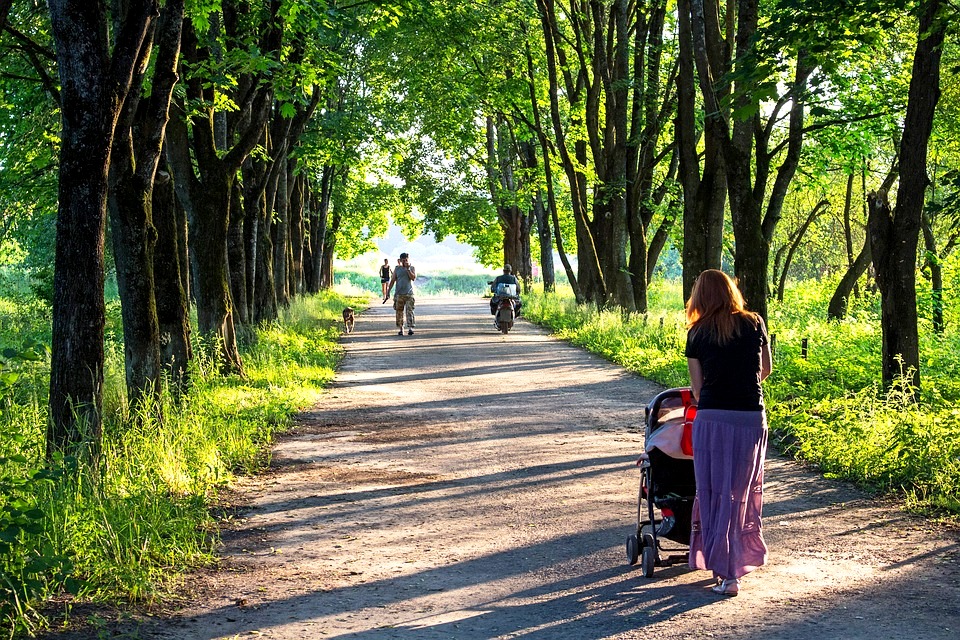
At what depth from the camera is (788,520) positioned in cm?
784

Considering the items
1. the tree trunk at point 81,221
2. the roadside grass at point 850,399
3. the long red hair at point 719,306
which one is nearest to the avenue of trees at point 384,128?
the tree trunk at point 81,221

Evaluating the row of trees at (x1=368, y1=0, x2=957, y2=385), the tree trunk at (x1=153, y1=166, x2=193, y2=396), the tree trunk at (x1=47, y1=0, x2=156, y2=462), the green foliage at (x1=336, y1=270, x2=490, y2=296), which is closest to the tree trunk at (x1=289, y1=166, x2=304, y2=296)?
the row of trees at (x1=368, y1=0, x2=957, y2=385)

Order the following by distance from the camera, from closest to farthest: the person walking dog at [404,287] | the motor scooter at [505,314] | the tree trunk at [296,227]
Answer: the person walking dog at [404,287]
the motor scooter at [505,314]
the tree trunk at [296,227]

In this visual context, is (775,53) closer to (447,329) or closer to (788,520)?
(788,520)

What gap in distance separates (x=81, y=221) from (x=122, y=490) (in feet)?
6.29

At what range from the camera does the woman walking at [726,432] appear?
6062mm

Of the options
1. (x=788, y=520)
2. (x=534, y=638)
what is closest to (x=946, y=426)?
(x=788, y=520)

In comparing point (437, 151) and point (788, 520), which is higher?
point (437, 151)

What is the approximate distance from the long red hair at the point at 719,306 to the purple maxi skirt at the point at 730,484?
466 mm

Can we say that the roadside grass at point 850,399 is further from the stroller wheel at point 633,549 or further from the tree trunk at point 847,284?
the stroller wheel at point 633,549

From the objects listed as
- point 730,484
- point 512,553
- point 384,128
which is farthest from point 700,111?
point 730,484

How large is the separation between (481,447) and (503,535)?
11.8 ft

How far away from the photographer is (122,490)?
746 centimetres

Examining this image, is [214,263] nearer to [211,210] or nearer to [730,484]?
[211,210]
